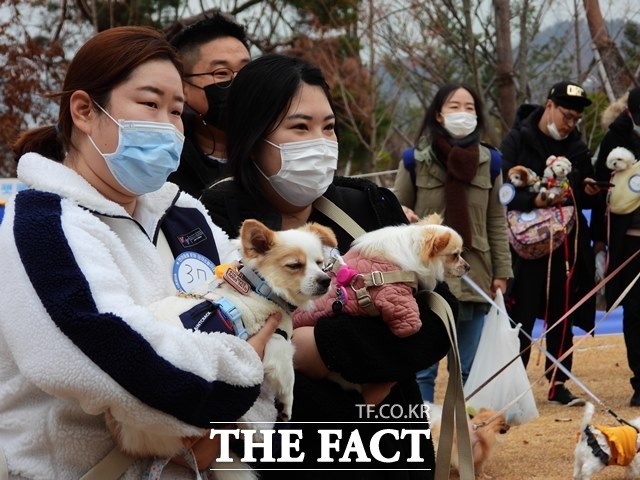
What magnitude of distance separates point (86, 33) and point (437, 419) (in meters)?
12.7

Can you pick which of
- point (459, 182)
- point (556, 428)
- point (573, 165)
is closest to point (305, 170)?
point (459, 182)

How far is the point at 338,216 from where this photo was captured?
114 inches

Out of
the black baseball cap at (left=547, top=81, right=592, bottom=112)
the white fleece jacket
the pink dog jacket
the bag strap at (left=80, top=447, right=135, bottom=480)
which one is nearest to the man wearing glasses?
the pink dog jacket

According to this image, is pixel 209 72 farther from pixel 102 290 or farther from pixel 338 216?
pixel 102 290

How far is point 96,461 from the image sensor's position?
1977 mm

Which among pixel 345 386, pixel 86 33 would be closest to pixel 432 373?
pixel 345 386

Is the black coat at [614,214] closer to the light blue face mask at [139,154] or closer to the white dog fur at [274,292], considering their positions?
the white dog fur at [274,292]

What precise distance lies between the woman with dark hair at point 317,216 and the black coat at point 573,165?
184 inches

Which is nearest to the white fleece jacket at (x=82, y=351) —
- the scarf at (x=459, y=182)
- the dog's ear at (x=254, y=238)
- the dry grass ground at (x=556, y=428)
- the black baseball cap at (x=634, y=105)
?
the dog's ear at (x=254, y=238)

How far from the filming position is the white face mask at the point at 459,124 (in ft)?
22.3

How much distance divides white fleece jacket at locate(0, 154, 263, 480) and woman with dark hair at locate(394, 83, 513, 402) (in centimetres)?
470

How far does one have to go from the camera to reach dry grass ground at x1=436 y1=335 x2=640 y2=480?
5867 millimetres

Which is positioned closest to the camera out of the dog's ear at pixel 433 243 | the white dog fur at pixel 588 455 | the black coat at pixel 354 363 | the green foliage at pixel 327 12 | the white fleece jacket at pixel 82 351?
the white fleece jacket at pixel 82 351

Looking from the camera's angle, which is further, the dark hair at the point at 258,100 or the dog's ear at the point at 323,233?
the dark hair at the point at 258,100
